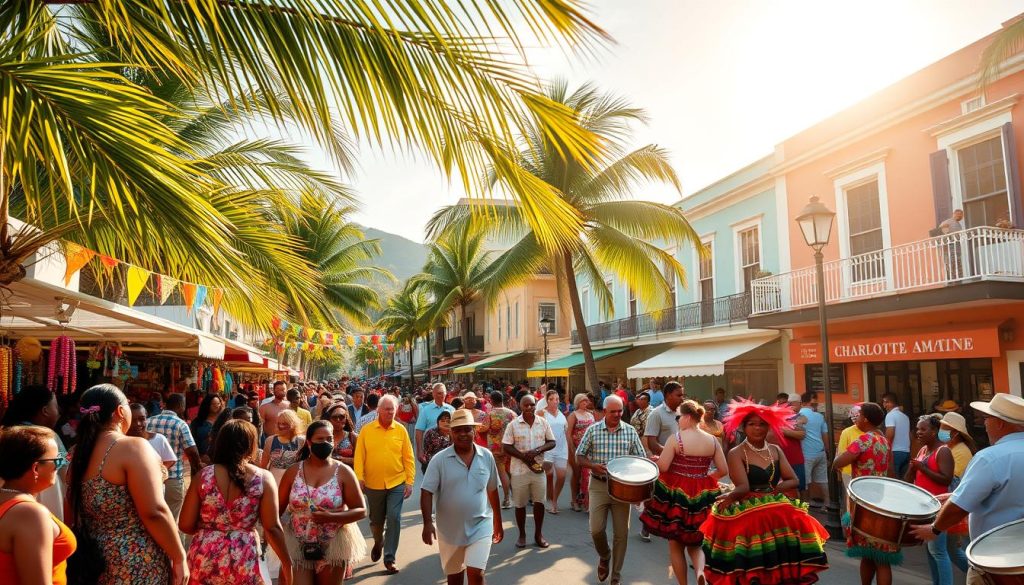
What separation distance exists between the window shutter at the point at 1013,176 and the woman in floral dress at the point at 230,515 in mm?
13406

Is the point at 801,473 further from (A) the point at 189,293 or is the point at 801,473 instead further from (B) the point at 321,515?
(A) the point at 189,293

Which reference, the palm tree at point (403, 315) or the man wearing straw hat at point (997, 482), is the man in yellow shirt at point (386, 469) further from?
the palm tree at point (403, 315)

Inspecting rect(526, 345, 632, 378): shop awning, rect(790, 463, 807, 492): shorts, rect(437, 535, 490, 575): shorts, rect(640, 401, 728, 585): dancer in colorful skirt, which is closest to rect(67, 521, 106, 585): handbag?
rect(437, 535, 490, 575): shorts

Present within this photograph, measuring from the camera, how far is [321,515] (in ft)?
15.0

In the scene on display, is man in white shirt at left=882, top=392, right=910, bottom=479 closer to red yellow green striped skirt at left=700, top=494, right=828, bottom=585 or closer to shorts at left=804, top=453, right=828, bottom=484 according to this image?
shorts at left=804, top=453, right=828, bottom=484

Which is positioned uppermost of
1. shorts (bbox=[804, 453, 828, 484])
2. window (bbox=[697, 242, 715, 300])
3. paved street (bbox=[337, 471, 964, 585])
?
window (bbox=[697, 242, 715, 300])

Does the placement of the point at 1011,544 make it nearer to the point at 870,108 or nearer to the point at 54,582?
the point at 54,582

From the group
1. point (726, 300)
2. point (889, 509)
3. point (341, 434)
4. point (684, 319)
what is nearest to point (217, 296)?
point (341, 434)

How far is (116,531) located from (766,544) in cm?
401

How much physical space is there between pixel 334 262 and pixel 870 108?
19.6 m

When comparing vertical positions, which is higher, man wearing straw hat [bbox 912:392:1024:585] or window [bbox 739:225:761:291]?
window [bbox 739:225:761:291]

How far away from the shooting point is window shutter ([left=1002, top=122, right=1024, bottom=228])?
478 inches

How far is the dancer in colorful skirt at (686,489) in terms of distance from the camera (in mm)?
5758

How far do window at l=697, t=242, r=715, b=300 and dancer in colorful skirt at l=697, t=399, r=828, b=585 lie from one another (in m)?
16.8
